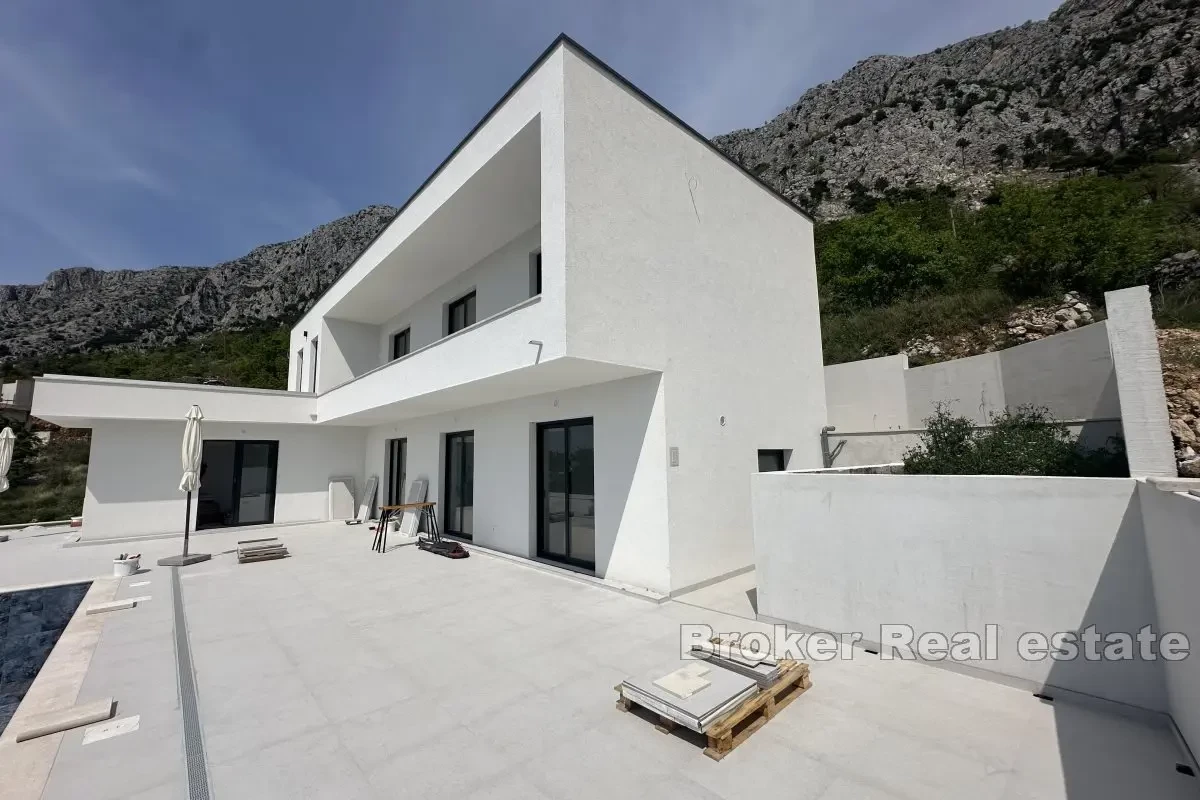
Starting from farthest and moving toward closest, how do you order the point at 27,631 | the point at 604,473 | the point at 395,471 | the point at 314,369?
the point at 314,369, the point at 395,471, the point at 604,473, the point at 27,631

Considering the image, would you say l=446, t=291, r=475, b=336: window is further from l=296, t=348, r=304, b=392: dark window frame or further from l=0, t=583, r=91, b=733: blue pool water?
l=296, t=348, r=304, b=392: dark window frame

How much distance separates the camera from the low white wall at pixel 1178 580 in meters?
2.42

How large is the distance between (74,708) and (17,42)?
42.6 ft

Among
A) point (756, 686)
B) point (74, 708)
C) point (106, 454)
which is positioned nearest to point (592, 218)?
point (756, 686)

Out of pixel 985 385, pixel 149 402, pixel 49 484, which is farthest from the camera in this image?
pixel 49 484

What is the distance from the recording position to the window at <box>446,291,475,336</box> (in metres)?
10.7

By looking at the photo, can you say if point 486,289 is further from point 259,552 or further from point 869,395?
point 869,395

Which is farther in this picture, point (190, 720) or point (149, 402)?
point (149, 402)

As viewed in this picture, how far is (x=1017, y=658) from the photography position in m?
3.63

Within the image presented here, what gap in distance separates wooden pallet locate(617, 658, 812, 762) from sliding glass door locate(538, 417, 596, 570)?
394 centimetres

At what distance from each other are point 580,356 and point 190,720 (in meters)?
4.40

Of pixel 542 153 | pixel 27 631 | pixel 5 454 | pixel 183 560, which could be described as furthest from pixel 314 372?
pixel 542 153

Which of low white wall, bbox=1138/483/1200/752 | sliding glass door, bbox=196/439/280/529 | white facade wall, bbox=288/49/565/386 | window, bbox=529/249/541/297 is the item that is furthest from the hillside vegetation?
sliding glass door, bbox=196/439/280/529

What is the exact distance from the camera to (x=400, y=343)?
14.5 m
